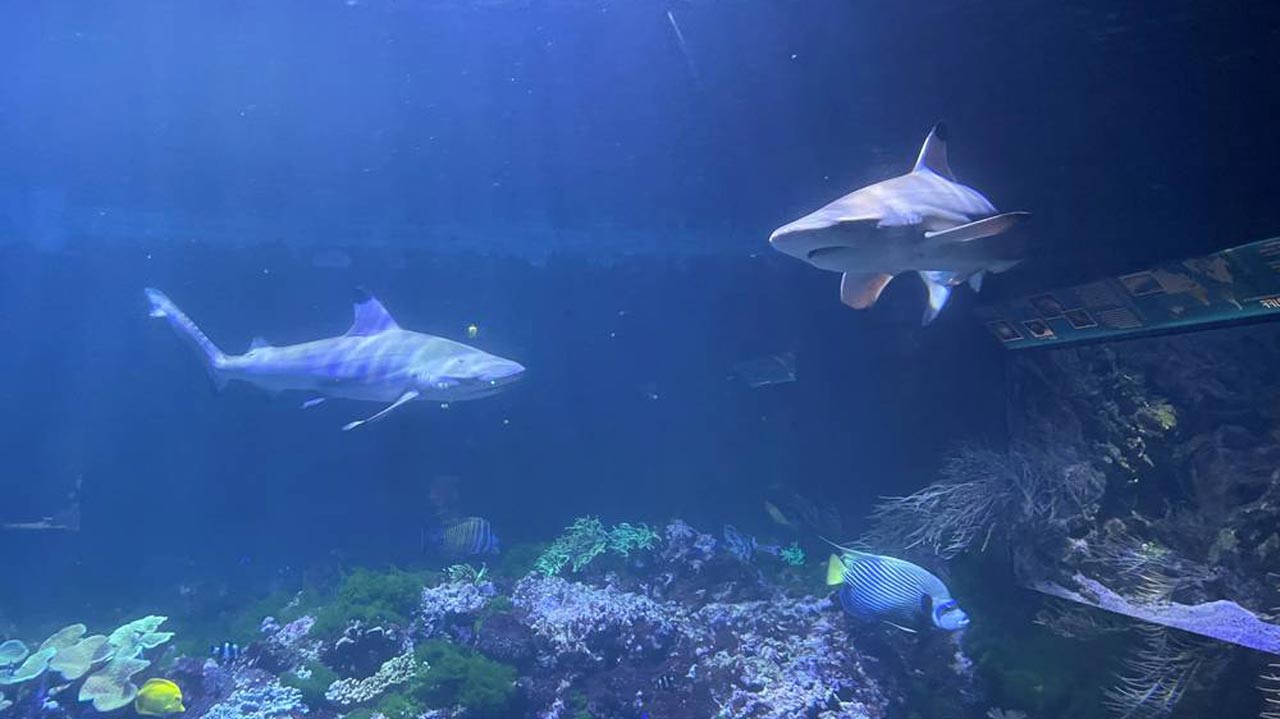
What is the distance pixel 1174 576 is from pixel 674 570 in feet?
20.5

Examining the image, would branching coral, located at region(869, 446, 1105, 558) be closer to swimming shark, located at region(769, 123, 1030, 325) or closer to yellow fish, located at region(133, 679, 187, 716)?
swimming shark, located at region(769, 123, 1030, 325)

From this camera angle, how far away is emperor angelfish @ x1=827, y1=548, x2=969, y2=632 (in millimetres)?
6148

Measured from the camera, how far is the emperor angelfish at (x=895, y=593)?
6148 mm

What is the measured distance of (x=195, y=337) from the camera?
9.23 metres

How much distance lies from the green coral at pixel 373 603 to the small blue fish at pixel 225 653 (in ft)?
4.26

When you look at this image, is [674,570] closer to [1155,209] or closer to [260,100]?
[1155,209]

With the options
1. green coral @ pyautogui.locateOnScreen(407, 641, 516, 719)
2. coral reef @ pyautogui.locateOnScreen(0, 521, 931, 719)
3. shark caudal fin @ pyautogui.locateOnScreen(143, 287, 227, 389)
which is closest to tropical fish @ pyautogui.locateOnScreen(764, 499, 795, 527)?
coral reef @ pyautogui.locateOnScreen(0, 521, 931, 719)

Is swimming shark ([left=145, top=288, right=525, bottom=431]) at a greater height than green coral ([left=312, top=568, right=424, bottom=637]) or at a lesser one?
greater

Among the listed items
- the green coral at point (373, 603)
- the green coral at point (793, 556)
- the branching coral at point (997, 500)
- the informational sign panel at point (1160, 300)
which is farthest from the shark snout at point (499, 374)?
the informational sign panel at point (1160, 300)

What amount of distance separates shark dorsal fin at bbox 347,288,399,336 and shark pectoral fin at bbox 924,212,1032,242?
25.3 ft

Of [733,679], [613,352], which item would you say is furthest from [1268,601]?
[613,352]

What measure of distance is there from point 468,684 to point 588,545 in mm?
4375

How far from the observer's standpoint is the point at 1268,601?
17.6 feet

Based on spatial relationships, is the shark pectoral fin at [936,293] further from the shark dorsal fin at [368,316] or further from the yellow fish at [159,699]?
the yellow fish at [159,699]
